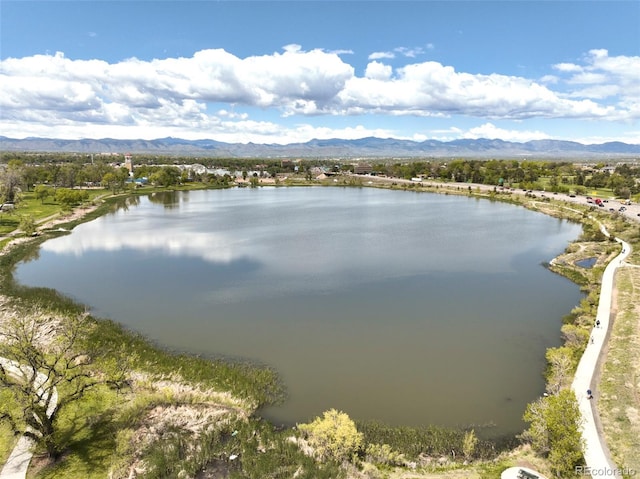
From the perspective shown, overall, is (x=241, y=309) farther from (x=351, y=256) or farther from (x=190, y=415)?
(x=351, y=256)

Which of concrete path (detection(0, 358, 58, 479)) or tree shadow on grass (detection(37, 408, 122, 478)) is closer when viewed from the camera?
concrete path (detection(0, 358, 58, 479))

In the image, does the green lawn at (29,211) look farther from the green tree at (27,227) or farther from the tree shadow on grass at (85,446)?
the tree shadow on grass at (85,446)

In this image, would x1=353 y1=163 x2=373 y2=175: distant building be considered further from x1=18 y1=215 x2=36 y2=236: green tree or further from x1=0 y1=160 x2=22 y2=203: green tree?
x1=18 y1=215 x2=36 y2=236: green tree

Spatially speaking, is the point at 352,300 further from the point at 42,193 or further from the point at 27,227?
the point at 42,193

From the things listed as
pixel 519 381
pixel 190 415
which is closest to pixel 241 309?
pixel 190 415

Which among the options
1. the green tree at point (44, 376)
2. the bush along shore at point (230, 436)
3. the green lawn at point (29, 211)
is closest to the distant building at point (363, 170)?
the green lawn at point (29, 211)

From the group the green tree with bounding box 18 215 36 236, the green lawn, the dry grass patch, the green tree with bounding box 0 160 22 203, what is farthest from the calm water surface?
the green tree with bounding box 0 160 22 203
